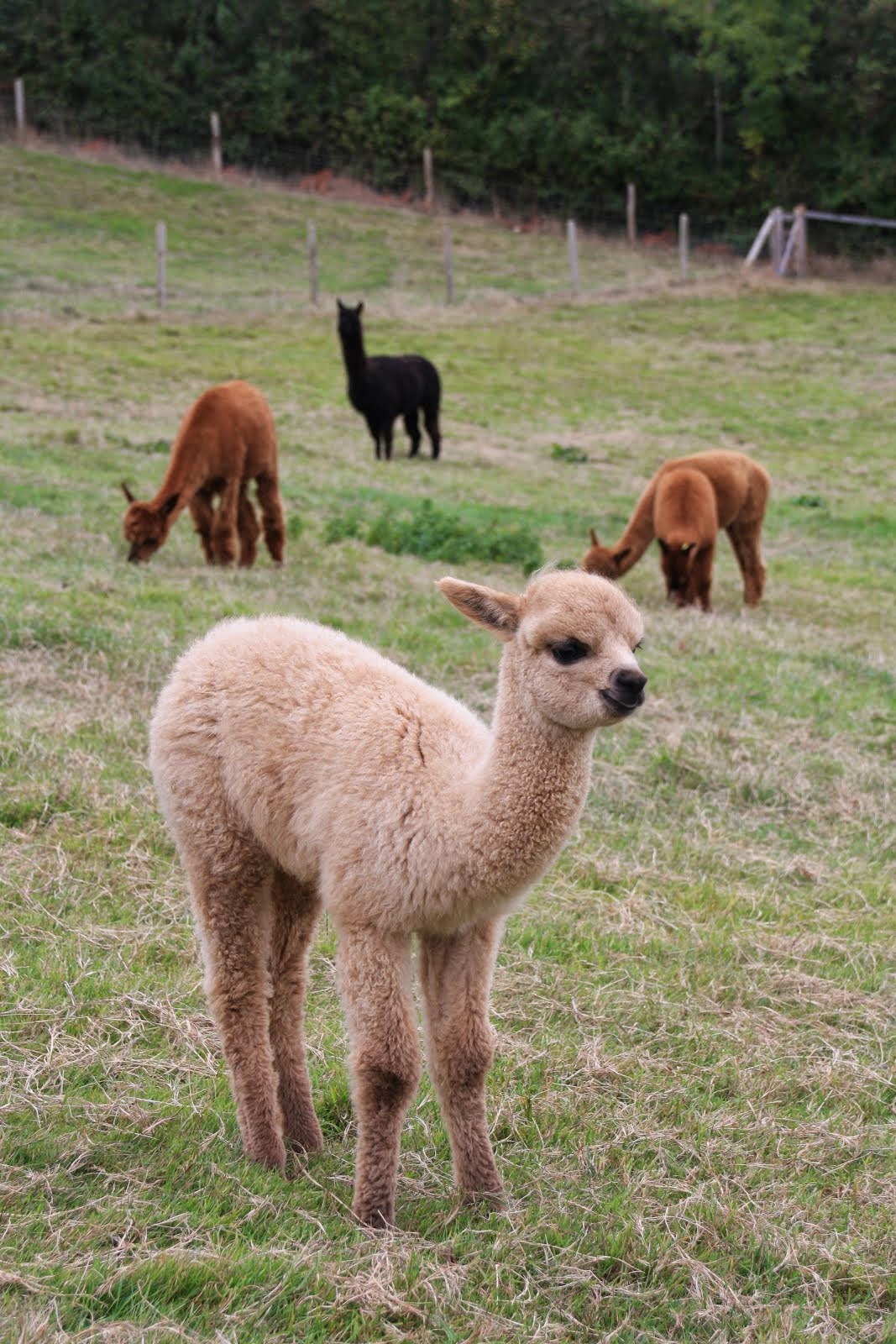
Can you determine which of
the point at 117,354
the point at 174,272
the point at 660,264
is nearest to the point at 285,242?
the point at 174,272

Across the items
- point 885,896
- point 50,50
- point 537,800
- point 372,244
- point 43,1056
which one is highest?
point 50,50

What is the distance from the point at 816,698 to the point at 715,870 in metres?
2.70

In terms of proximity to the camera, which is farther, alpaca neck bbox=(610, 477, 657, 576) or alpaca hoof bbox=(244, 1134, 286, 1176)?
alpaca neck bbox=(610, 477, 657, 576)

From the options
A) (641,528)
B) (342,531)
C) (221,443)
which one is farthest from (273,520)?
(641,528)

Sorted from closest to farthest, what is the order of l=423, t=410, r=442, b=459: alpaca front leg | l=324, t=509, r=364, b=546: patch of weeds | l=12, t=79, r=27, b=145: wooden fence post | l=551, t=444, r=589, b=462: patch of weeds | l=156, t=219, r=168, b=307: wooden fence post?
l=324, t=509, r=364, b=546: patch of weeds
l=551, t=444, r=589, b=462: patch of weeds
l=423, t=410, r=442, b=459: alpaca front leg
l=156, t=219, r=168, b=307: wooden fence post
l=12, t=79, r=27, b=145: wooden fence post

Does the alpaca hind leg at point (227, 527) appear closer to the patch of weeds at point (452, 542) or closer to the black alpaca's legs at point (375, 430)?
the patch of weeds at point (452, 542)

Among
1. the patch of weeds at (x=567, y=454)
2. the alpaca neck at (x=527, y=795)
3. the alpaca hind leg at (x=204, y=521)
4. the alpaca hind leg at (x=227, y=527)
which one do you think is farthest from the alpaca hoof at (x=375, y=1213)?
the patch of weeds at (x=567, y=454)

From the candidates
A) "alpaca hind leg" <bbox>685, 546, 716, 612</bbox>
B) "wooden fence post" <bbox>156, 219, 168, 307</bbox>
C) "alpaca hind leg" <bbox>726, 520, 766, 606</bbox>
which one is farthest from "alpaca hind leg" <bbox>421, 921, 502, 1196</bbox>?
"wooden fence post" <bbox>156, 219, 168, 307</bbox>

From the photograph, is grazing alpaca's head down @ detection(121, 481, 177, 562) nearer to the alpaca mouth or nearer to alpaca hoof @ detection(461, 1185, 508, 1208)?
alpaca hoof @ detection(461, 1185, 508, 1208)

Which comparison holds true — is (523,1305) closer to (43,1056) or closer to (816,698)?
(43,1056)

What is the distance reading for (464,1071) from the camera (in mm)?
3498

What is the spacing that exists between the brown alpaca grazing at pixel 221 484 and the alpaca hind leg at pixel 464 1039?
699 cm

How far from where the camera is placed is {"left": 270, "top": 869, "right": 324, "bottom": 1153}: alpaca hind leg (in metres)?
3.89

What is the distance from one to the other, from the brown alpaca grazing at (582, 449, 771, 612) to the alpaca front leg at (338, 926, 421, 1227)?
25.7ft
